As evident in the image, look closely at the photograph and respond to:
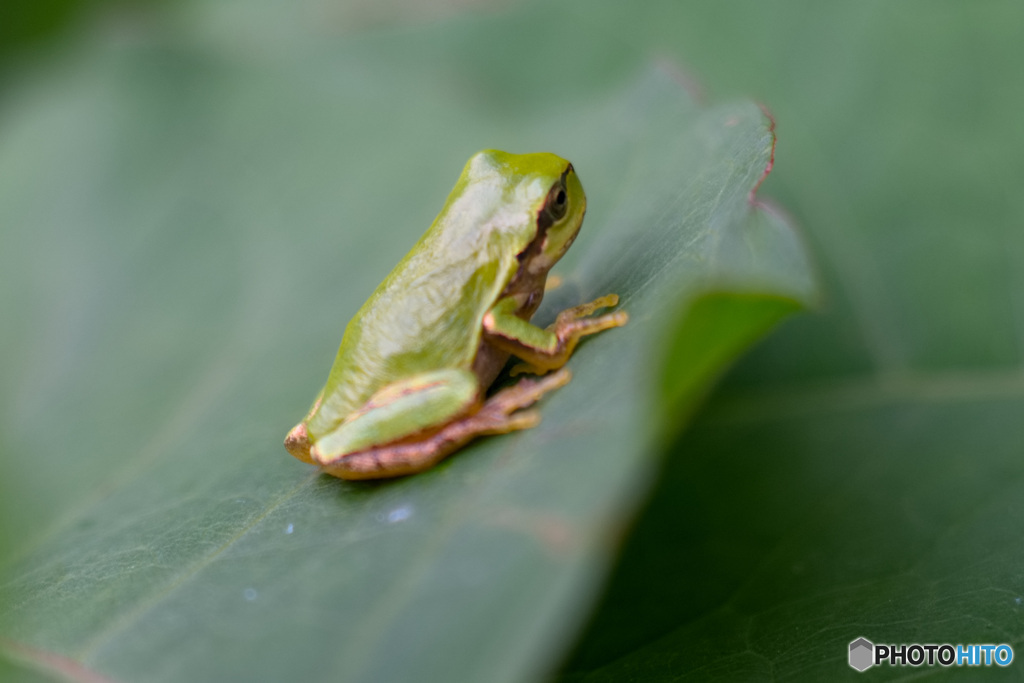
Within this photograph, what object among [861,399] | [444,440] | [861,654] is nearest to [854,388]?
[861,399]

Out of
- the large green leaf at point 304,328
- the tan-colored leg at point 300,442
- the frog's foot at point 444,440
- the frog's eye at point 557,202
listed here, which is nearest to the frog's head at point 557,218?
the frog's eye at point 557,202

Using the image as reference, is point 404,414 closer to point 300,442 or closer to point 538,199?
point 300,442

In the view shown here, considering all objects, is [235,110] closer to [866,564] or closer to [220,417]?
[220,417]

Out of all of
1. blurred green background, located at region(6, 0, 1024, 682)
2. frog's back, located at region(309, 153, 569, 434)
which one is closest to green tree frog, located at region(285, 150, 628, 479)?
frog's back, located at region(309, 153, 569, 434)

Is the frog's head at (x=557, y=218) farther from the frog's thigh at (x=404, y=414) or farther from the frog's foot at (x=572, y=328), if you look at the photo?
the frog's thigh at (x=404, y=414)

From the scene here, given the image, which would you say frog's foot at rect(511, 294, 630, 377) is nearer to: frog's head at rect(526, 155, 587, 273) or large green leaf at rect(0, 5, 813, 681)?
large green leaf at rect(0, 5, 813, 681)

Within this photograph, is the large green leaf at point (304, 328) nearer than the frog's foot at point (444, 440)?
Yes
